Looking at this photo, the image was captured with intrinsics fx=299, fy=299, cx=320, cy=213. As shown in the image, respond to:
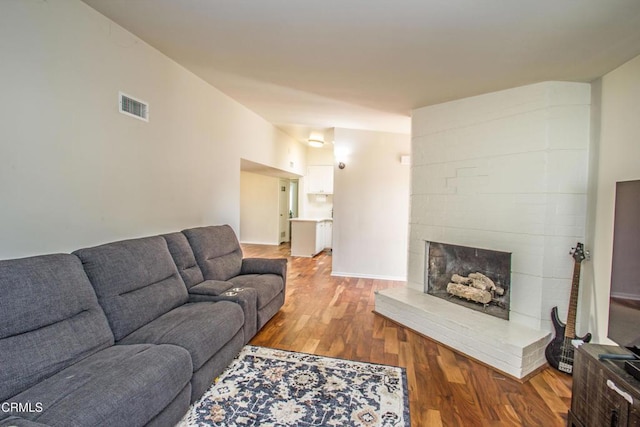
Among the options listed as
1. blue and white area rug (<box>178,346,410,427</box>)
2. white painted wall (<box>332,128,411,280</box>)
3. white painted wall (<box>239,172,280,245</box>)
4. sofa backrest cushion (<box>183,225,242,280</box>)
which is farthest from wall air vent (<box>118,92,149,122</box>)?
white painted wall (<box>239,172,280,245</box>)

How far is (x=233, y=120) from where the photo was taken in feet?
13.1

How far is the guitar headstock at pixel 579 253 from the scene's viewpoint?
2.50 meters

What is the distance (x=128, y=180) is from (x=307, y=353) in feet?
6.83

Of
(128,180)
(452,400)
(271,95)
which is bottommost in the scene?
(452,400)

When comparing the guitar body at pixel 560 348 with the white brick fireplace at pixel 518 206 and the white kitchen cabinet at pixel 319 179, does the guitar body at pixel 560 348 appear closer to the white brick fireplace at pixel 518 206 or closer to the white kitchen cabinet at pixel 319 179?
the white brick fireplace at pixel 518 206

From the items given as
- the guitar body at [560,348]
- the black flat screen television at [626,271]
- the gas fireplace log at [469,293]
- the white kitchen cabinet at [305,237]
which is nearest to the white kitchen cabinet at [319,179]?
the white kitchen cabinet at [305,237]

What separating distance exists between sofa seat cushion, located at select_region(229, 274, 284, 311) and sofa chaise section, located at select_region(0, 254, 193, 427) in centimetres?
120

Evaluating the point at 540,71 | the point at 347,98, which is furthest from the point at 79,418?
the point at 540,71

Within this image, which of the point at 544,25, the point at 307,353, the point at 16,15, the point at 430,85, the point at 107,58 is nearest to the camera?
the point at 16,15

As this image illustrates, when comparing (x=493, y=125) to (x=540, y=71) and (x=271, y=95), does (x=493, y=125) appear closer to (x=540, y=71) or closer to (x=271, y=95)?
(x=540, y=71)

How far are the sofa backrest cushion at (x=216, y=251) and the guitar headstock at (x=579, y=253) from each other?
3243 millimetres

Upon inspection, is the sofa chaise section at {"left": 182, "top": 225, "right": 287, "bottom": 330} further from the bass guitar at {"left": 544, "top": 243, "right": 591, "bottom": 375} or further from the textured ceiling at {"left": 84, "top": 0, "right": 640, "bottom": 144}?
the bass guitar at {"left": 544, "top": 243, "right": 591, "bottom": 375}

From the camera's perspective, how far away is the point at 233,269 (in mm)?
3352

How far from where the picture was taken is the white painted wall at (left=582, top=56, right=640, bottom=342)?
220 cm
